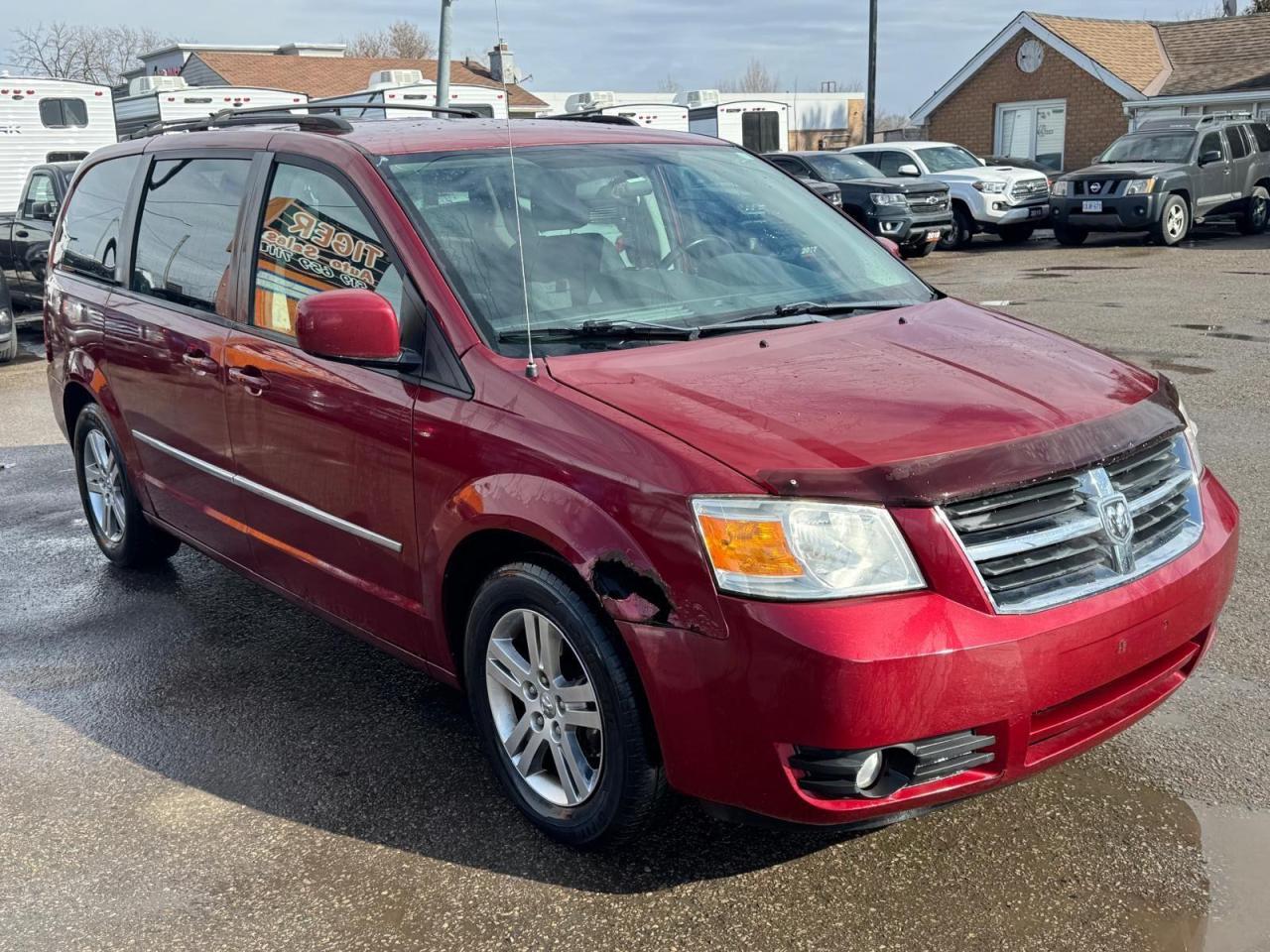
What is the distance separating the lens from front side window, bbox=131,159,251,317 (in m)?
4.27

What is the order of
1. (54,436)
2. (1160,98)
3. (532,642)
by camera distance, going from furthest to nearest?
(1160,98), (54,436), (532,642)

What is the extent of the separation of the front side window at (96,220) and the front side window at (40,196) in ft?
35.7

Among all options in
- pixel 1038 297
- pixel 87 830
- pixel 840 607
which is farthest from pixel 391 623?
pixel 1038 297

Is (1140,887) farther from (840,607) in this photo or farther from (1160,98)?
(1160,98)

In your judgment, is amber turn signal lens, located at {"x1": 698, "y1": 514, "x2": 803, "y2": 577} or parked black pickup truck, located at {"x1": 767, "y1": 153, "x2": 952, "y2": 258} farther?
parked black pickup truck, located at {"x1": 767, "y1": 153, "x2": 952, "y2": 258}

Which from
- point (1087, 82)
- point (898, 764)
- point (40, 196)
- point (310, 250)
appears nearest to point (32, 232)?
point (40, 196)

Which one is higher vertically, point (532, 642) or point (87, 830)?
point (532, 642)

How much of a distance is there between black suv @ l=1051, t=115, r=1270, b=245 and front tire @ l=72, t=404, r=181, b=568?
1646 centimetres

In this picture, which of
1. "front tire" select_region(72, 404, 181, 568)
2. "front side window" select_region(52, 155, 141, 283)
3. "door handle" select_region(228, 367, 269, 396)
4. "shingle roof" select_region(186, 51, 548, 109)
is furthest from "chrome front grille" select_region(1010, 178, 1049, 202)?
"shingle roof" select_region(186, 51, 548, 109)

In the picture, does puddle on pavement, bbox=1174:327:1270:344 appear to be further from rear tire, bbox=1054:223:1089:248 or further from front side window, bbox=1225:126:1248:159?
front side window, bbox=1225:126:1248:159

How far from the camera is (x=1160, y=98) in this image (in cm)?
3052

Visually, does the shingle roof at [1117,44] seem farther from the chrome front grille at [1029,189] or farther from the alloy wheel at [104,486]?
the alloy wheel at [104,486]

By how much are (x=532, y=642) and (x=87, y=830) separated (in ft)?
4.63

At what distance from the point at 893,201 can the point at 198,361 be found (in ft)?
51.9
